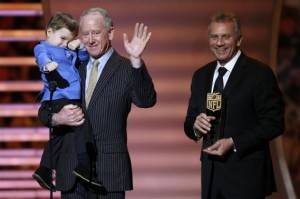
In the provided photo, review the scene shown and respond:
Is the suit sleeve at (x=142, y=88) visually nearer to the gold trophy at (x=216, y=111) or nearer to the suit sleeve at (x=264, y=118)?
the gold trophy at (x=216, y=111)

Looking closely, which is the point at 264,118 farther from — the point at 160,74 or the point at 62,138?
the point at 160,74

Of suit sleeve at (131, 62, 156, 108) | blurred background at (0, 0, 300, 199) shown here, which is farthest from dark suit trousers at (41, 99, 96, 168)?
blurred background at (0, 0, 300, 199)

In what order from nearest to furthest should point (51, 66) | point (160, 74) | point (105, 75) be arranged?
1. point (51, 66)
2. point (105, 75)
3. point (160, 74)

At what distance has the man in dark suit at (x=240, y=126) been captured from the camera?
3.12 meters

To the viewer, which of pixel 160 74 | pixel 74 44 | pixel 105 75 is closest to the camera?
pixel 105 75

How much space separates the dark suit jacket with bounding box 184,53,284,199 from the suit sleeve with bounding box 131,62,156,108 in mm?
317

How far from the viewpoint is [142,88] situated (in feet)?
10.2

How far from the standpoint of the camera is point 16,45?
4.85 m

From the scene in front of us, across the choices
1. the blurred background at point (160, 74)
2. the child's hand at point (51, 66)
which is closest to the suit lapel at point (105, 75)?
the child's hand at point (51, 66)

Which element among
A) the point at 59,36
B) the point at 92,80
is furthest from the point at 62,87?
the point at 59,36

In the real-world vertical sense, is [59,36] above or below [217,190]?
above

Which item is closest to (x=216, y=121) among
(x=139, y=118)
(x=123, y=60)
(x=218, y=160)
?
(x=218, y=160)

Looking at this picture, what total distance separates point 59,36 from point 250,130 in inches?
36.8

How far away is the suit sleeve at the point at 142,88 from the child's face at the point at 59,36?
42 cm
